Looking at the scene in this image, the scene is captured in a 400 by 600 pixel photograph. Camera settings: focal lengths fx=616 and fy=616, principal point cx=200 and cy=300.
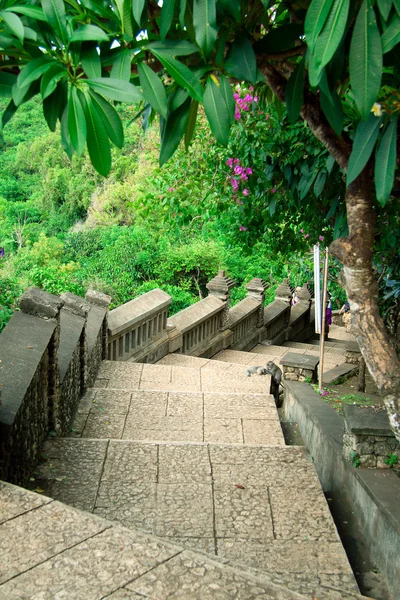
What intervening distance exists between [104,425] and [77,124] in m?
4.40

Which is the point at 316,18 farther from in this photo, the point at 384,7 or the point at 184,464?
the point at 184,464

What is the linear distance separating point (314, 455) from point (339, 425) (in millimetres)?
506

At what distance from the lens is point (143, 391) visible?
686 centimetres

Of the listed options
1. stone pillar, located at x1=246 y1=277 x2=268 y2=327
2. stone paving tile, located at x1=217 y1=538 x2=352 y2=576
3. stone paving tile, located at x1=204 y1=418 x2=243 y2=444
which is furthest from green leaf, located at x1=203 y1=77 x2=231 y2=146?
stone pillar, located at x1=246 y1=277 x2=268 y2=327

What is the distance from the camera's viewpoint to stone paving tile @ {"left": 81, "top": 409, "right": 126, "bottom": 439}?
583cm

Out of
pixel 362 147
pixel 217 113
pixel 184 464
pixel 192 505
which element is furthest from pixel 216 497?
pixel 217 113

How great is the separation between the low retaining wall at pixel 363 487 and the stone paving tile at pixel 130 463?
1.46 metres

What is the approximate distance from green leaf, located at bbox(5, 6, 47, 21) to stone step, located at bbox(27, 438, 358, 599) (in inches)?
105

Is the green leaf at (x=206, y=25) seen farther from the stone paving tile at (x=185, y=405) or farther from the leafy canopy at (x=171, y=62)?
the stone paving tile at (x=185, y=405)

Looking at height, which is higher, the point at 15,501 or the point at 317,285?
the point at 15,501

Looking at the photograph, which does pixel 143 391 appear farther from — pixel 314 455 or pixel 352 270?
pixel 352 270

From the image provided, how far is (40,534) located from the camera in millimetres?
2578

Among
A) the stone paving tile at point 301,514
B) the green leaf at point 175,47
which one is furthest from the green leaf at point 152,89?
the stone paving tile at point 301,514

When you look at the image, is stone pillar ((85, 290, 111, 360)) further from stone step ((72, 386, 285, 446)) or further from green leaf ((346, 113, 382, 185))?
green leaf ((346, 113, 382, 185))
